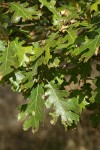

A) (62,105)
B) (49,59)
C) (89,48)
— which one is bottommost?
(62,105)

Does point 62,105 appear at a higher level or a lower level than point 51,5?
lower

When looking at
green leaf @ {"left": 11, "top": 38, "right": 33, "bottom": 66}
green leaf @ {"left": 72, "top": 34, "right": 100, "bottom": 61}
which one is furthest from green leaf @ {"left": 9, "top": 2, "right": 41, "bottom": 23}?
green leaf @ {"left": 72, "top": 34, "right": 100, "bottom": 61}

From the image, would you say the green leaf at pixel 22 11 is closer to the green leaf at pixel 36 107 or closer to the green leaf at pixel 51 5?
the green leaf at pixel 51 5

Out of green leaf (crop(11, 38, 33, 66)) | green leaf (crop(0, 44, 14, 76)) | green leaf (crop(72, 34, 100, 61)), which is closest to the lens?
green leaf (crop(72, 34, 100, 61))

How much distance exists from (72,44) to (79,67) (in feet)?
1.06

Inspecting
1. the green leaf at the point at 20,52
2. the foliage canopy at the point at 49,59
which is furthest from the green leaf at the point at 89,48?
the green leaf at the point at 20,52

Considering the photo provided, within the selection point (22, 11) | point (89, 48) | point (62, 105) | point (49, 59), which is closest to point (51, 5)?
point (22, 11)

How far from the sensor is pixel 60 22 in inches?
83.6

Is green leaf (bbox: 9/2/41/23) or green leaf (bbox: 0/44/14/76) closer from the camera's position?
green leaf (bbox: 0/44/14/76)

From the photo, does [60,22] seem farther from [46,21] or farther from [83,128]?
[83,128]

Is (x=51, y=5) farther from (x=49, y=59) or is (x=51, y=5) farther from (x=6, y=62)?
(x=6, y=62)

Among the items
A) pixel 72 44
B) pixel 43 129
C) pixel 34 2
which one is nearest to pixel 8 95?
pixel 43 129

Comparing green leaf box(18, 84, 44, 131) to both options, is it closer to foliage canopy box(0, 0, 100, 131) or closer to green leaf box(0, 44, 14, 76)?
foliage canopy box(0, 0, 100, 131)

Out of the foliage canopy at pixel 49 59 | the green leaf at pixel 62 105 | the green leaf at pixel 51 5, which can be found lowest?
the green leaf at pixel 62 105
